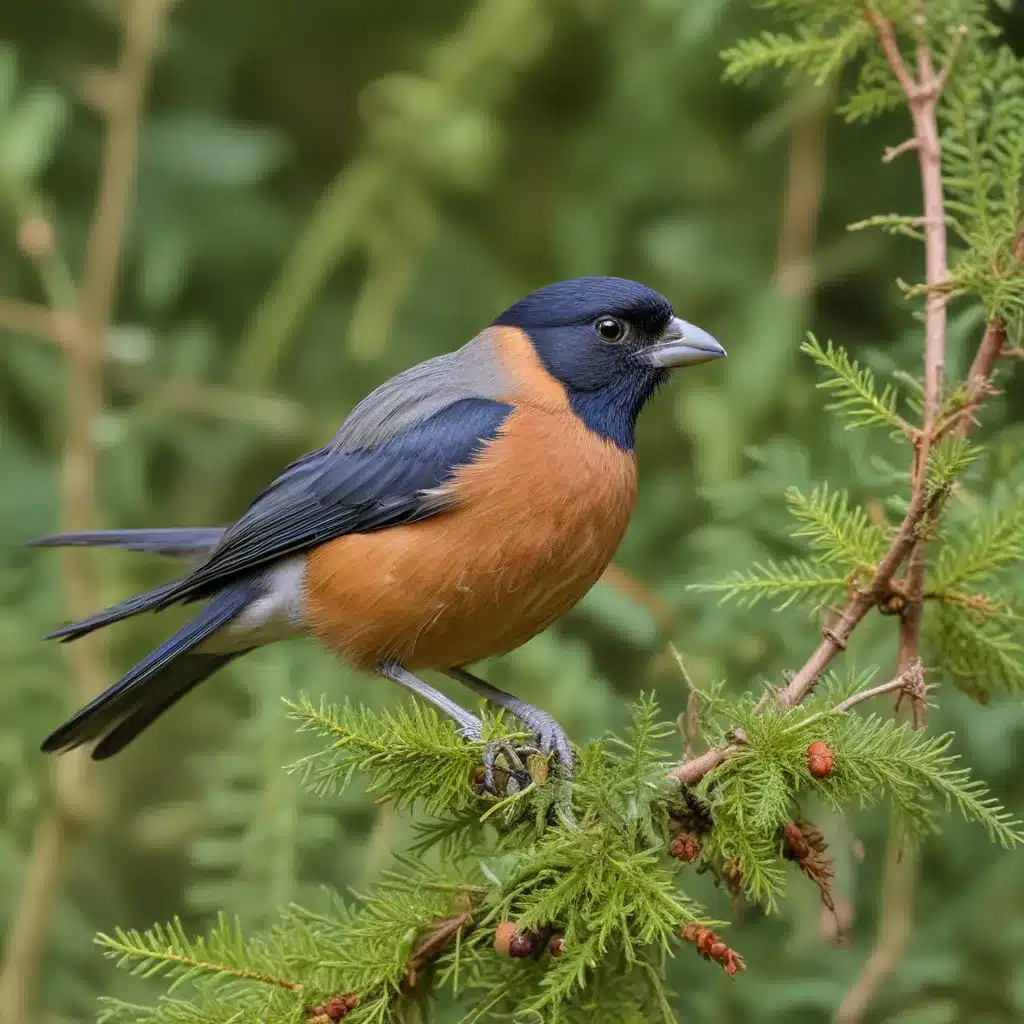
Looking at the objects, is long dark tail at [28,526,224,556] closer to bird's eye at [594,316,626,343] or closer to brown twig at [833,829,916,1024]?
bird's eye at [594,316,626,343]

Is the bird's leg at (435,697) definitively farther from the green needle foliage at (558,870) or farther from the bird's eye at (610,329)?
the bird's eye at (610,329)

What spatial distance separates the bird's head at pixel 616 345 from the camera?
445 centimetres

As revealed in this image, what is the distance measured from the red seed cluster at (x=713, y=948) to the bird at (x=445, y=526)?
0.87 m

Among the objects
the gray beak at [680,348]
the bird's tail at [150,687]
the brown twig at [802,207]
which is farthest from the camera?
the brown twig at [802,207]

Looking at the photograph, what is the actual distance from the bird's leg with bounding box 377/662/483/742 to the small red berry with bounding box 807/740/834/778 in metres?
1.16

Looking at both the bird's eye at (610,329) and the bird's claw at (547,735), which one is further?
the bird's eye at (610,329)

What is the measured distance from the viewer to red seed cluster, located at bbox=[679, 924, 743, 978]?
8.52ft

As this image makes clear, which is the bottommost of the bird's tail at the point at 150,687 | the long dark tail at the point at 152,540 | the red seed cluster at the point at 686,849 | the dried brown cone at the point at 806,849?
the bird's tail at the point at 150,687

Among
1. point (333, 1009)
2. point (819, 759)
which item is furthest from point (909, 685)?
point (333, 1009)

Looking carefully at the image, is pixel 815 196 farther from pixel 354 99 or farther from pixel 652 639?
pixel 354 99

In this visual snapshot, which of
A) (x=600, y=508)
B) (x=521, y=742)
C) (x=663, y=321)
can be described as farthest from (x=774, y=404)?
(x=521, y=742)

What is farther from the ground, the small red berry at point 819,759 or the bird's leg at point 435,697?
the small red berry at point 819,759

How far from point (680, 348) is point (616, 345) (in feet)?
0.66

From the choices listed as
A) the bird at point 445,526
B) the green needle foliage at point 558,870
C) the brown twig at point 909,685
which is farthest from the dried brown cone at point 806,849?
the bird at point 445,526
